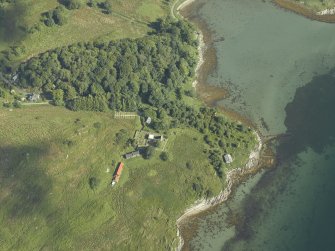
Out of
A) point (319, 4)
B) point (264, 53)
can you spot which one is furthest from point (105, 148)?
point (319, 4)

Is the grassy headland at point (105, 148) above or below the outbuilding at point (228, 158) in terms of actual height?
below

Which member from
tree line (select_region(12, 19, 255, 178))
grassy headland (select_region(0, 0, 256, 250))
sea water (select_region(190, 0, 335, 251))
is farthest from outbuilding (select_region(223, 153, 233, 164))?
sea water (select_region(190, 0, 335, 251))

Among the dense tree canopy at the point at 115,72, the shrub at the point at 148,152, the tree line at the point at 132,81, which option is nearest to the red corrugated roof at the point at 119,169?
the shrub at the point at 148,152

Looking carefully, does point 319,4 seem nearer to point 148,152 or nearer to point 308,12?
point 308,12

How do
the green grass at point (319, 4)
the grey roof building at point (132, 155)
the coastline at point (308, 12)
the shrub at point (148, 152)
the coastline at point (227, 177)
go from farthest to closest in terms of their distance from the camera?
the green grass at point (319, 4) < the coastline at point (308, 12) < the grey roof building at point (132, 155) < the shrub at point (148, 152) < the coastline at point (227, 177)

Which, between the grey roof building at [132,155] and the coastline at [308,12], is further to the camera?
the coastline at [308,12]

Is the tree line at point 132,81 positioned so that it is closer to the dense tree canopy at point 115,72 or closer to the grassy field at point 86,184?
the dense tree canopy at point 115,72

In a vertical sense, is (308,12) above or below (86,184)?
above
